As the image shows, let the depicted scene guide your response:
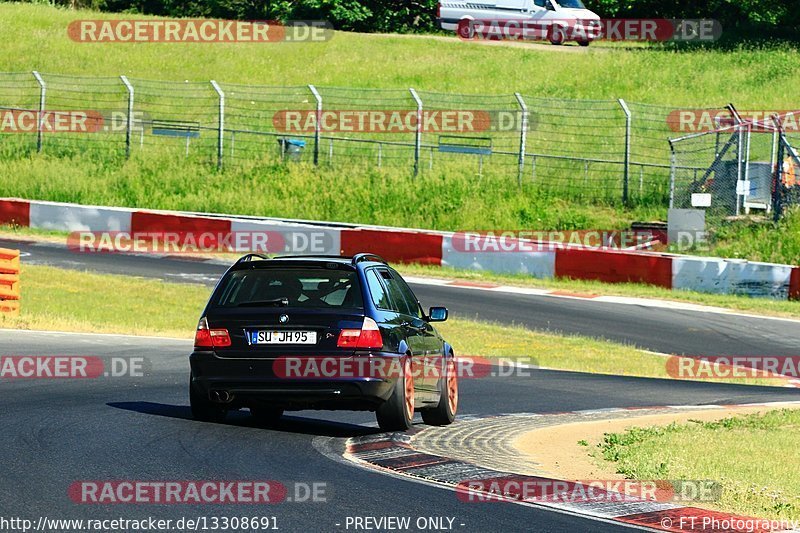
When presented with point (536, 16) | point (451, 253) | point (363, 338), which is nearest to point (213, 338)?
point (363, 338)

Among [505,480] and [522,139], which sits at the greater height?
[522,139]

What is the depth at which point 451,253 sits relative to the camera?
90.5 ft

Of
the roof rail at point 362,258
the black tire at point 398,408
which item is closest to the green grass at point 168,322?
the roof rail at point 362,258

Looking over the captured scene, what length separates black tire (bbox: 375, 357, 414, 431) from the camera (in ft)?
33.7

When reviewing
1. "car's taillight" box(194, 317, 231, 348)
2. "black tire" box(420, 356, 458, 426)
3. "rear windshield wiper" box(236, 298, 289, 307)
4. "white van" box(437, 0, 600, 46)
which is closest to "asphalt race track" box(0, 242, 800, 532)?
"black tire" box(420, 356, 458, 426)

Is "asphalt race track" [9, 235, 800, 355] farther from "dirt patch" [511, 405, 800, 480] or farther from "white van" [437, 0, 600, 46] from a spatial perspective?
"white van" [437, 0, 600, 46]

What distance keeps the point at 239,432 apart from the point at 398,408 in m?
1.23

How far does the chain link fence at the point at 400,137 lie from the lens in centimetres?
3219

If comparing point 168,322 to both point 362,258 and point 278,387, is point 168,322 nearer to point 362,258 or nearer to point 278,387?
point 362,258

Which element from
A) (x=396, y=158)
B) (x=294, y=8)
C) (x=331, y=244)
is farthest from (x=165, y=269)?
(x=294, y=8)

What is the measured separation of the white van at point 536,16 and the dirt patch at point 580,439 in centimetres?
3551

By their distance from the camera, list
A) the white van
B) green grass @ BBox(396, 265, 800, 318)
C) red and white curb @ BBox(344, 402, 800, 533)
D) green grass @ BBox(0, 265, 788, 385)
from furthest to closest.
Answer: the white van → green grass @ BBox(396, 265, 800, 318) → green grass @ BBox(0, 265, 788, 385) → red and white curb @ BBox(344, 402, 800, 533)

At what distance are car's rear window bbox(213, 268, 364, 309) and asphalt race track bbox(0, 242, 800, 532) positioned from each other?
1.03 meters

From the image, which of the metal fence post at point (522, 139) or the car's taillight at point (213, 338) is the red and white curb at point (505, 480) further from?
the metal fence post at point (522, 139)
